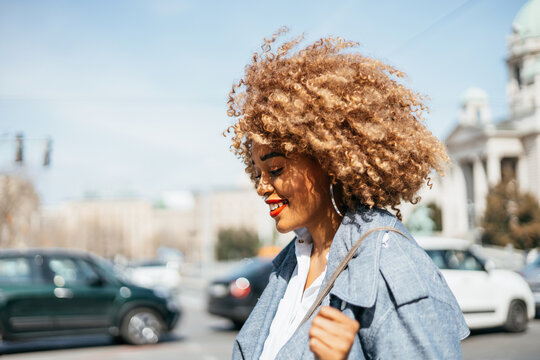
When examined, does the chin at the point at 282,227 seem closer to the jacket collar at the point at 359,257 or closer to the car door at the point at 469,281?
the jacket collar at the point at 359,257

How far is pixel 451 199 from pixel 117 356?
6681 cm

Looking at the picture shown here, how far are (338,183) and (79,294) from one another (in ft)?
29.9

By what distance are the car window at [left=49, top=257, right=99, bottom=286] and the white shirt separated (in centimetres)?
891

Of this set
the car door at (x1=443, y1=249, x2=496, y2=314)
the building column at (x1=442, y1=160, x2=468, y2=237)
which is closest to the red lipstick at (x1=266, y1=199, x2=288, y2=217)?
the car door at (x1=443, y1=249, x2=496, y2=314)

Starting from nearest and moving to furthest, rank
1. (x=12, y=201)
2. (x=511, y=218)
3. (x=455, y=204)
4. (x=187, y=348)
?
(x=187, y=348) → (x=12, y=201) → (x=511, y=218) → (x=455, y=204)

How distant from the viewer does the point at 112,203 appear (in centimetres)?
15488

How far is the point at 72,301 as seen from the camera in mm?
9891

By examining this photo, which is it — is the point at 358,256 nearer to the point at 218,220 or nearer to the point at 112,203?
the point at 218,220

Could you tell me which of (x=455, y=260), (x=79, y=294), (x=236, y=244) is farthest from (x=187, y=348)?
(x=236, y=244)

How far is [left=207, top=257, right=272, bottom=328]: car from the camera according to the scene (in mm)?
12102

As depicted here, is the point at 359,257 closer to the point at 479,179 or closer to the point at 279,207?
the point at 279,207

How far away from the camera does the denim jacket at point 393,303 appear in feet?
4.27

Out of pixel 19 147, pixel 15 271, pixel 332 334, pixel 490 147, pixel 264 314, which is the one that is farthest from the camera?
pixel 490 147

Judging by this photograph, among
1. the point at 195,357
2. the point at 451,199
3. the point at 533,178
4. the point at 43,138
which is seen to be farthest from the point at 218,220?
the point at 195,357
